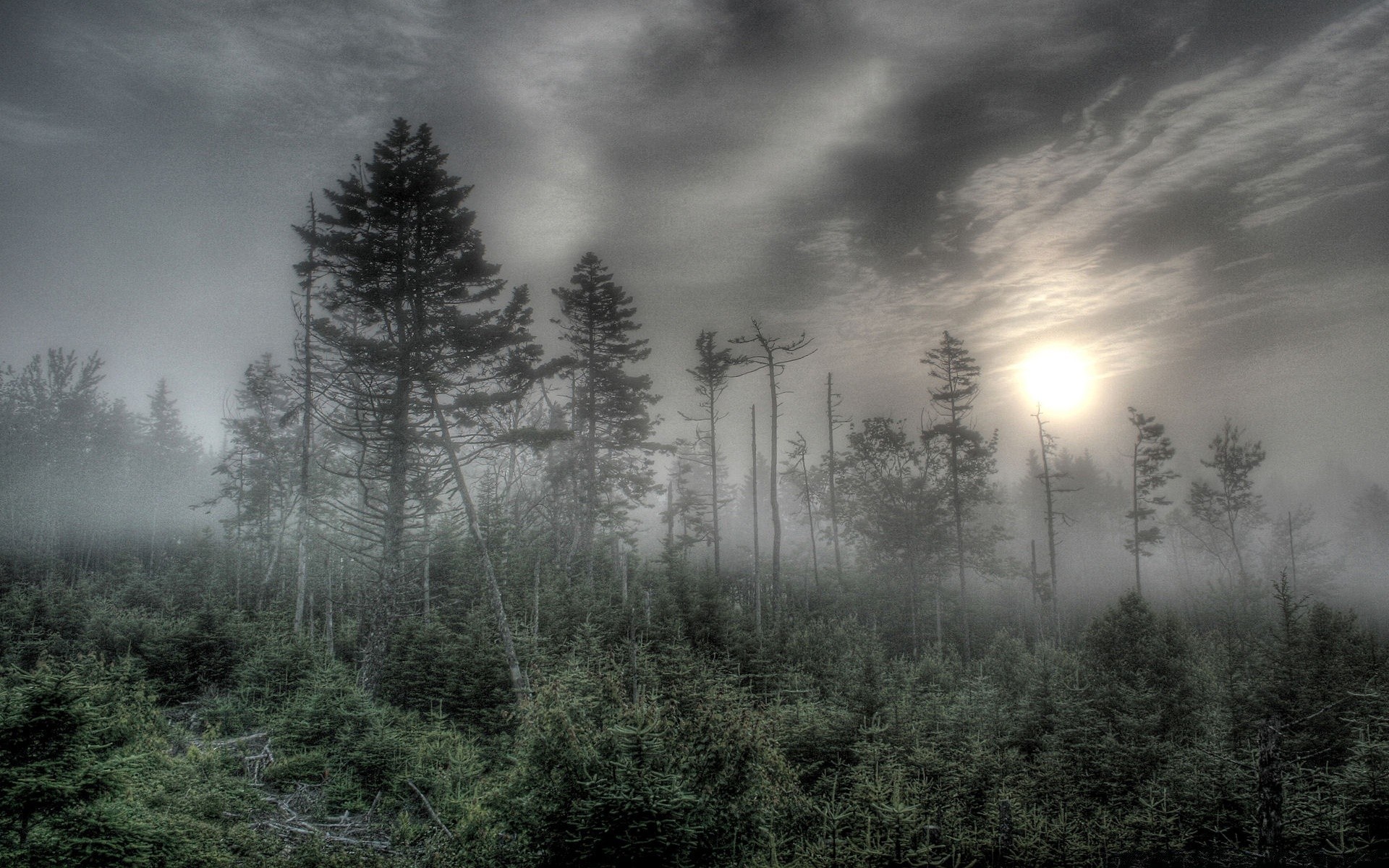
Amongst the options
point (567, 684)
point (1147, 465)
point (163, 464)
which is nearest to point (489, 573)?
point (567, 684)

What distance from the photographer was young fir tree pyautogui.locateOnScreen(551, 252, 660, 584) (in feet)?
87.4

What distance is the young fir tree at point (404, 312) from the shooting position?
1534 centimetres

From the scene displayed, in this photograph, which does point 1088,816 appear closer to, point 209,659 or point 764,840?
point 764,840

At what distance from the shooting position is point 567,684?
26.8ft

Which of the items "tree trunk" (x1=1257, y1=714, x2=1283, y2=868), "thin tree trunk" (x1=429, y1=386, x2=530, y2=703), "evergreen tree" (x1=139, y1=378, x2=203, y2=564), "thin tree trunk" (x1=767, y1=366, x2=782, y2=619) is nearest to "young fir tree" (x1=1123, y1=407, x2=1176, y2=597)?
"thin tree trunk" (x1=767, y1=366, x2=782, y2=619)

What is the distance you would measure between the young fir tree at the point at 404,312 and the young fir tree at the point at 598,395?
971 centimetres

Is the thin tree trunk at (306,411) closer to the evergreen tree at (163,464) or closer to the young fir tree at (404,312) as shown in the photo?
the young fir tree at (404,312)

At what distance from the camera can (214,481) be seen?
2921 inches

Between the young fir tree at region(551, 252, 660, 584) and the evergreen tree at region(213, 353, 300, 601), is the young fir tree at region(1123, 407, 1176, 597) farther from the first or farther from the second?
the evergreen tree at region(213, 353, 300, 601)

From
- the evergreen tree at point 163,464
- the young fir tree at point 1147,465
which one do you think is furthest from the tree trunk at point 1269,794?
the evergreen tree at point 163,464

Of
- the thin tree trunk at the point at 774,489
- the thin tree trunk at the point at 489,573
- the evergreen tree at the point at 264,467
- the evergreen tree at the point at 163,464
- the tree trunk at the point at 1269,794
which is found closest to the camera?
the tree trunk at the point at 1269,794

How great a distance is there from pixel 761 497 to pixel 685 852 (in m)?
82.6

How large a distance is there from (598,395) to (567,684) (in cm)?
2069

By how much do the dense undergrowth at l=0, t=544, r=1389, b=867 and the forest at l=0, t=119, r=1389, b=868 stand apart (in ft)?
0.23
